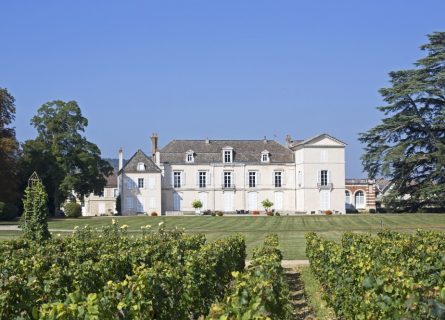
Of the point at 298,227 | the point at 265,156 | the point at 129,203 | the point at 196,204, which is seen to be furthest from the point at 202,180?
the point at 298,227

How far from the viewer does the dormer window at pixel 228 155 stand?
185 feet

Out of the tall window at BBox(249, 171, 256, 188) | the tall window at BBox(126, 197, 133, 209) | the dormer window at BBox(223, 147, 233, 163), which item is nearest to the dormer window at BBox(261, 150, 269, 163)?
the tall window at BBox(249, 171, 256, 188)

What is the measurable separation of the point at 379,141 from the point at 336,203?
30.3 feet

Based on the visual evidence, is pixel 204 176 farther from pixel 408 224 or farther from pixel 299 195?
pixel 408 224

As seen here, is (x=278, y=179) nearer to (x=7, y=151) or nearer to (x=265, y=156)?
(x=265, y=156)

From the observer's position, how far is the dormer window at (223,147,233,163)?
56.3m

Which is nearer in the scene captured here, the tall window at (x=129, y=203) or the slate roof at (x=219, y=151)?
the tall window at (x=129, y=203)

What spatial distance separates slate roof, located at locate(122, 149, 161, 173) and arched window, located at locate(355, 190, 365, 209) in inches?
750

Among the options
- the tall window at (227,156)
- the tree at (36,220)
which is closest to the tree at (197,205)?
the tall window at (227,156)

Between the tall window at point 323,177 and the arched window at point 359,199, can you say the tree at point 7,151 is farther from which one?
the arched window at point 359,199

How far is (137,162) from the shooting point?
180 ft

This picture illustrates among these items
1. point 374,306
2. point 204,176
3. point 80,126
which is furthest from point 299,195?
point 374,306

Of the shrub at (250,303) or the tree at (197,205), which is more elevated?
the tree at (197,205)

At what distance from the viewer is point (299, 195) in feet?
181
